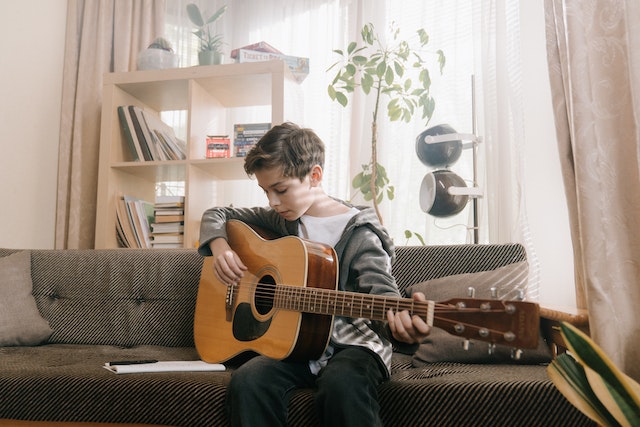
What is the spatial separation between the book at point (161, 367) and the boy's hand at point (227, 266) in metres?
0.22

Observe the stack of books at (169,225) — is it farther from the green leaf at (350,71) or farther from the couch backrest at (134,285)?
the green leaf at (350,71)

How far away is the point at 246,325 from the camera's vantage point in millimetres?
1406

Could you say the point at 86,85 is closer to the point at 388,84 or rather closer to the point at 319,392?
the point at 388,84

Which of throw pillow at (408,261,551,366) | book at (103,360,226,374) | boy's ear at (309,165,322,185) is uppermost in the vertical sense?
boy's ear at (309,165,322,185)

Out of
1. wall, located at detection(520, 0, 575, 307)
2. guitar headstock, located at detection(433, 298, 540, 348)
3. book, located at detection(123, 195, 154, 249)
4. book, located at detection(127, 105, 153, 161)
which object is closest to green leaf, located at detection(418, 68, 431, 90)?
wall, located at detection(520, 0, 575, 307)

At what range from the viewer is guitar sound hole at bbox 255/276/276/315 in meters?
1.36

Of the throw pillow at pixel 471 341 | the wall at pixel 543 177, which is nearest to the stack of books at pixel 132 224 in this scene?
the throw pillow at pixel 471 341

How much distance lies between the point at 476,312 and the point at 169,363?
81 centimetres

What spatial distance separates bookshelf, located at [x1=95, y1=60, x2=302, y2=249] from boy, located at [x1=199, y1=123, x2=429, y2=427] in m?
0.87

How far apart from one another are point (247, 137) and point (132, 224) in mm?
685

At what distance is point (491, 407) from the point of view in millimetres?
1165

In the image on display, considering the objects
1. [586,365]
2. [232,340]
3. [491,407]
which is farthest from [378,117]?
[586,365]

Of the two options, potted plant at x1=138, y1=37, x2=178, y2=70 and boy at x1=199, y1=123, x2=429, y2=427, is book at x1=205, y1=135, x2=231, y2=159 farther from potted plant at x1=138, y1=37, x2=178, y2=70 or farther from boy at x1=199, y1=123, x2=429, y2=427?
boy at x1=199, y1=123, x2=429, y2=427

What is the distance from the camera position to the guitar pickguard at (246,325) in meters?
1.35
